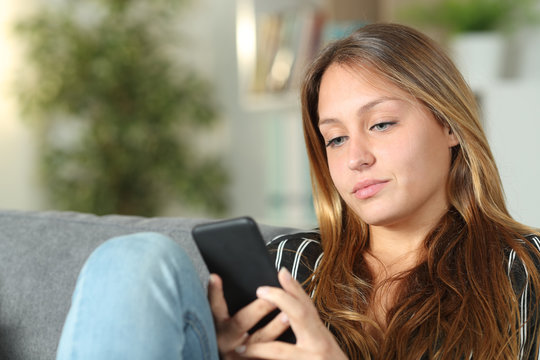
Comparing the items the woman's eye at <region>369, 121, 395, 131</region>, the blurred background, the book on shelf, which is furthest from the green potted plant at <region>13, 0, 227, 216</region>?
the woman's eye at <region>369, 121, 395, 131</region>

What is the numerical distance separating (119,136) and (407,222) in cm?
295

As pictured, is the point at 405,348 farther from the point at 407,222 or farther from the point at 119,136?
the point at 119,136

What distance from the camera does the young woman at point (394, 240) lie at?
92 centimetres

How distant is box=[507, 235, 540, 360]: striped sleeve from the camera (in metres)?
1.00

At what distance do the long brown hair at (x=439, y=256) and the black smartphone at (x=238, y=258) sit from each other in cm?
22

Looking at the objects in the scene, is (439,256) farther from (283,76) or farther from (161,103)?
Result: (161,103)

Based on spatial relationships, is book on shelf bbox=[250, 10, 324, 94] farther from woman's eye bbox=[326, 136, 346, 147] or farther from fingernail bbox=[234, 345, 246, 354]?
fingernail bbox=[234, 345, 246, 354]

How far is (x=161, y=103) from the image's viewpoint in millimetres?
3871

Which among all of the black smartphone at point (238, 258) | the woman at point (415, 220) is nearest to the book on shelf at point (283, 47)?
the woman at point (415, 220)

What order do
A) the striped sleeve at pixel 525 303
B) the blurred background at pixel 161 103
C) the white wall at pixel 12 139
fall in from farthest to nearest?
the white wall at pixel 12 139 < the blurred background at pixel 161 103 < the striped sleeve at pixel 525 303

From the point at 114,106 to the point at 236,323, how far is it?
10.5ft

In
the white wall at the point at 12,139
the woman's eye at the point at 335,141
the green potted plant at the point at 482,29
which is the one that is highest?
the green potted plant at the point at 482,29

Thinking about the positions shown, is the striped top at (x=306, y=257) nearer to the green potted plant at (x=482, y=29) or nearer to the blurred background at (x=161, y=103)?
the green potted plant at (x=482, y=29)

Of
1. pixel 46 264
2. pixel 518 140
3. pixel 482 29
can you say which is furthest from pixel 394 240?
pixel 482 29
